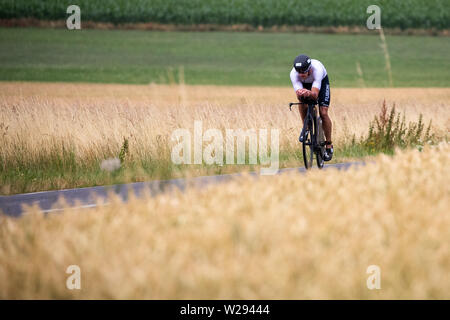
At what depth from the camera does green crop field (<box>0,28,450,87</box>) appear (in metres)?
50.0

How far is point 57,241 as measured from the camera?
575 cm

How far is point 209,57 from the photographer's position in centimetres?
5978

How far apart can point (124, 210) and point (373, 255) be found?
2.34 meters

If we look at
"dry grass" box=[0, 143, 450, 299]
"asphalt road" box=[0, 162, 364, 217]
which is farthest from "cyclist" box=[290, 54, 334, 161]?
"dry grass" box=[0, 143, 450, 299]

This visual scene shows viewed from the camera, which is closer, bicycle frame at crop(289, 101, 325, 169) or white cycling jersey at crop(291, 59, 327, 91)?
white cycling jersey at crop(291, 59, 327, 91)

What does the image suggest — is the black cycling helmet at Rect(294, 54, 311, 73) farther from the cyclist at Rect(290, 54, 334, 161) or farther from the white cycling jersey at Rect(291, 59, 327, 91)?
the white cycling jersey at Rect(291, 59, 327, 91)

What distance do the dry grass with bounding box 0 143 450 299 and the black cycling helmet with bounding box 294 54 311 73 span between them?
540cm

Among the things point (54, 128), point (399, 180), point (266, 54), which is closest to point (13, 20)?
point (266, 54)

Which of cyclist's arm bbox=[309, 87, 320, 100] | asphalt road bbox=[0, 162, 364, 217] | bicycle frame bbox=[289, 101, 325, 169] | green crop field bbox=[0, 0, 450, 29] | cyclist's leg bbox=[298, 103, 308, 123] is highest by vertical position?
→ green crop field bbox=[0, 0, 450, 29]

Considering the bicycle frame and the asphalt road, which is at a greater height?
the bicycle frame

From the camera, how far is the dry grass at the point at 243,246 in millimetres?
4613

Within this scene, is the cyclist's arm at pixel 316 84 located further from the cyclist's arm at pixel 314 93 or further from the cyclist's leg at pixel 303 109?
the cyclist's leg at pixel 303 109

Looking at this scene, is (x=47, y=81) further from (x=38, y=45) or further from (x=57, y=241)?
(x=57, y=241)
